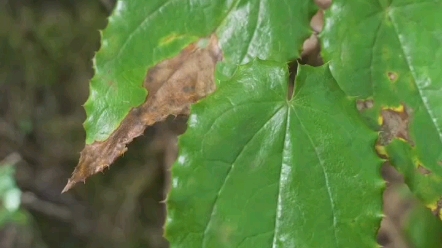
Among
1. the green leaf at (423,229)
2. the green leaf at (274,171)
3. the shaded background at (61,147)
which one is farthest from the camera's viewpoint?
the shaded background at (61,147)

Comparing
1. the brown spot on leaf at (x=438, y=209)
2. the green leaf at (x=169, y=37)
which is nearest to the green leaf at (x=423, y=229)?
the brown spot on leaf at (x=438, y=209)

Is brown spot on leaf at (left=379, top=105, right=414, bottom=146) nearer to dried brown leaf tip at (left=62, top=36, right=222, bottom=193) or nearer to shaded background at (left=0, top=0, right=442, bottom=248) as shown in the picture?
dried brown leaf tip at (left=62, top=36, right=222, bottom=193)

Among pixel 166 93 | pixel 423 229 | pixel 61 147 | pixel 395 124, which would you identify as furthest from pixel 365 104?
pixel 61 147

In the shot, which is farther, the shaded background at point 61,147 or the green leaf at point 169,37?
the shaded background at point 61,147

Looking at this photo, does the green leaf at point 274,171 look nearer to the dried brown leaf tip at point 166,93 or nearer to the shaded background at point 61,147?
the dried brown leaf tip at point 166,93

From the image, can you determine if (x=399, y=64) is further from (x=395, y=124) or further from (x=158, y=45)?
(x=158, y=45)

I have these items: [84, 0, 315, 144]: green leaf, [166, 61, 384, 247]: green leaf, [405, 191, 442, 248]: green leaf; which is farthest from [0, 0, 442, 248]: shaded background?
[166, 61, 384, 247]: green leaf
